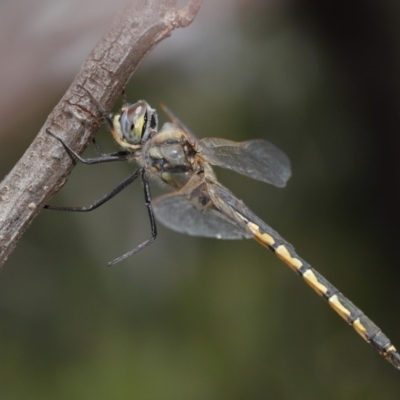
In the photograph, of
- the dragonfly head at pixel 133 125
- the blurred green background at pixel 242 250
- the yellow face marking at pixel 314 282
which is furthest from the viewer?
the blurred green background at pixel 242 250

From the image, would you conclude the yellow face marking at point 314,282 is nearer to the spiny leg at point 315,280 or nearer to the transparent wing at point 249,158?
the spiny leg at point 315,280

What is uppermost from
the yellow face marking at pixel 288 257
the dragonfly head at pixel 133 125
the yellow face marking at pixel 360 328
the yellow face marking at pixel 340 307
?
the dragonfly head at pixel 133 125

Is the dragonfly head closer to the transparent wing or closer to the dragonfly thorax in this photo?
the dragonfly thorax

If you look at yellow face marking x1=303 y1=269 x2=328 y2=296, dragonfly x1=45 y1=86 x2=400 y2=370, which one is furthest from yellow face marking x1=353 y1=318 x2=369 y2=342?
yellow face marking x1=303 y1=269 x2=328 y2=296

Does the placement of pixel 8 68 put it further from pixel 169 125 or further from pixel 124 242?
pixel 124 242

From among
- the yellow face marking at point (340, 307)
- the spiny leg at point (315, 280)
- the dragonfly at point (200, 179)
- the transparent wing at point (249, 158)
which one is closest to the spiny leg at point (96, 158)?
the dragonfly at point (200, 179)

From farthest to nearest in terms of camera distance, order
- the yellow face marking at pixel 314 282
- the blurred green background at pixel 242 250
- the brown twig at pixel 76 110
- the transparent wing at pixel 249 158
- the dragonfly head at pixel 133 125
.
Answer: the blurred green background at pixel 242 250
the yellow face marking at pixel 314 282
the transparent wing at pixel 249 158
the dragonfly head at pixel 133 125
the brown twig at pixel 76 110
